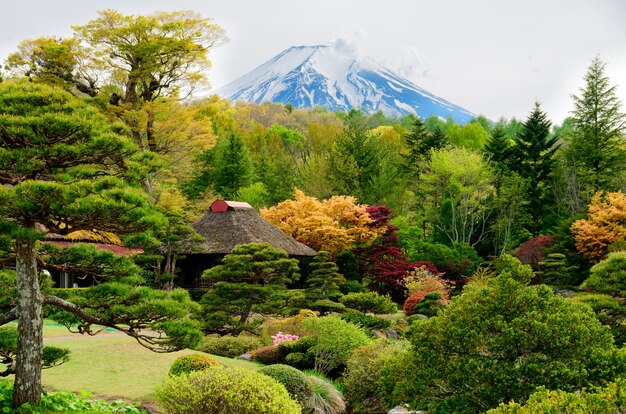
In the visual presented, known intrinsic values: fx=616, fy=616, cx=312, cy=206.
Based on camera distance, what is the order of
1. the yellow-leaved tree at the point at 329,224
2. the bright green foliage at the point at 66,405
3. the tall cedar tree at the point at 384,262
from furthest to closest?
the yellow-leaved tree at the point at 329,224 < the tall cedar tree at the point at 384,262 < the bright green foliage at the point at 66,405

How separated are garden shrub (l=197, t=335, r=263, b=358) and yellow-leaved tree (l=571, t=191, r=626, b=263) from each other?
58.5ft

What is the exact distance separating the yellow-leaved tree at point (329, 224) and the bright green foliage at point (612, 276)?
14296 mm

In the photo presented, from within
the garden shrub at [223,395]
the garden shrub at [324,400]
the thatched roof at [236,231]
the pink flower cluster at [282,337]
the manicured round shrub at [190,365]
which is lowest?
the garden shrub at [324,400]

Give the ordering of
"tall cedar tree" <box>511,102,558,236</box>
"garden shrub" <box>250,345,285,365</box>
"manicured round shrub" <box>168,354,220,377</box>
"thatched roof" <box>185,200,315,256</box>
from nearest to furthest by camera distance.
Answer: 1. "manicured round shrub" <box>168,354,220,377</box>
2. "garden shrub" <box>250,345,285,365</box>
3. "thatched roof" <box>185,200,315,256</box>
4. "tall cedar tree" <box>511,102,558,236</box>

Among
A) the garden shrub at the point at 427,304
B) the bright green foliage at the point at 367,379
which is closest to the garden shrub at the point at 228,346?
the bright green foliage at the point at 367,379

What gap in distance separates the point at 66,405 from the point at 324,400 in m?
4.71

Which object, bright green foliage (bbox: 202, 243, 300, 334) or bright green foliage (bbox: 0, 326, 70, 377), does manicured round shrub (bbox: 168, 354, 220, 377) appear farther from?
bright green foliage (bbox: 202, 243, 300, 334)

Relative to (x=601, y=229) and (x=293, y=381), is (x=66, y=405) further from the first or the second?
(x=601, y=229)

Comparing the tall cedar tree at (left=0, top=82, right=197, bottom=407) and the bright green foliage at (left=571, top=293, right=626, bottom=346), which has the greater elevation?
the tall cedar tree at (left=0, top=82, right=197, bottom=407)

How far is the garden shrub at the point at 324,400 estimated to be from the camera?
10.9 meters

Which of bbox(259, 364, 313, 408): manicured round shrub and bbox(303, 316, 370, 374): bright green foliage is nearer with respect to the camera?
bbox(259, 364, 313, 408): manicured round shrub

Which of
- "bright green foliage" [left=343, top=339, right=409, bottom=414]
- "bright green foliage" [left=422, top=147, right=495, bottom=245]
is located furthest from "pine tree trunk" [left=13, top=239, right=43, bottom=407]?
"bright green foliage" [left=422, top=147, right=495, bottom=245]

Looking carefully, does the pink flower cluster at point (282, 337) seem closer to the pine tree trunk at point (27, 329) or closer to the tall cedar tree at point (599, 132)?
the pine tree trunk at point (27, 329)

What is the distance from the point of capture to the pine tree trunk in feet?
25.8
